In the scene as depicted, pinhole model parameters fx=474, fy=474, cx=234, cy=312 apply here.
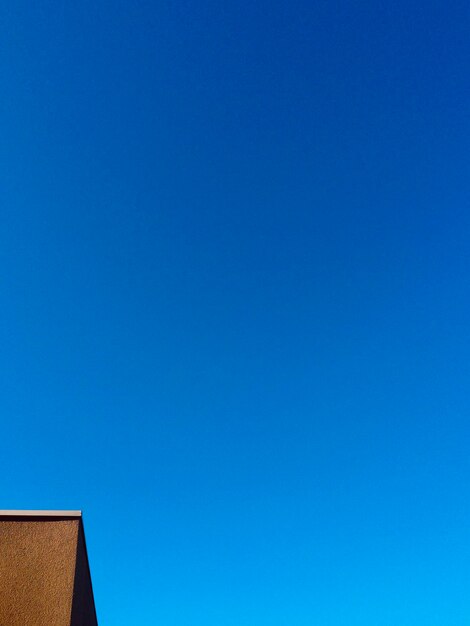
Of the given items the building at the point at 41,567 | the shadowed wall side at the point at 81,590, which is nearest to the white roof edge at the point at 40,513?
the building at the point at 41,567

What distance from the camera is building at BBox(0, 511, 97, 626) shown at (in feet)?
25.0

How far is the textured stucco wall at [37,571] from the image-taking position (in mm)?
7602

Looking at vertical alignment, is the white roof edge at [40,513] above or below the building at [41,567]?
above

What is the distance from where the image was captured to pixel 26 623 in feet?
24.6

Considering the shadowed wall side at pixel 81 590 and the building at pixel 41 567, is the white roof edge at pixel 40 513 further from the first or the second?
the shadowed wall side at pixel 81 590

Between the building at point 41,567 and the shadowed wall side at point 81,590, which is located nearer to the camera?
the building at point 41,567

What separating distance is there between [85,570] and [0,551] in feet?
Result: 6.26

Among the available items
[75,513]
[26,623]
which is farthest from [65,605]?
[75,513]

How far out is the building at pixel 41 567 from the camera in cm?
762

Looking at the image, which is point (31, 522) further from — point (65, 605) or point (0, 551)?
point (65, 605)

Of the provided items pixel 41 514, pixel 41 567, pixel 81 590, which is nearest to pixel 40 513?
pixel 41 514

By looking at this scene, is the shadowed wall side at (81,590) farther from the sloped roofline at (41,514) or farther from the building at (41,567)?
the sloped roofline at (41,514)

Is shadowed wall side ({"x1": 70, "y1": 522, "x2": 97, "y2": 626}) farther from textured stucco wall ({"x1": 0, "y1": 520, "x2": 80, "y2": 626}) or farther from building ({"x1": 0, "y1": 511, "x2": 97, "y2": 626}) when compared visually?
textured stucco wall ({"x1": 0, "y1": 520, "x2": 80, "y2": 626})

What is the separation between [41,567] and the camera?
7961 millimetres
